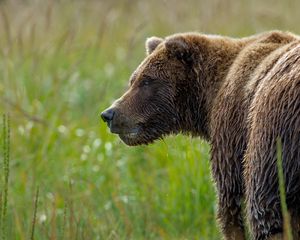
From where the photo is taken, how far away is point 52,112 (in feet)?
24.9

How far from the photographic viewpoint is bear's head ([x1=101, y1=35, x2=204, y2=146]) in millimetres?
5316

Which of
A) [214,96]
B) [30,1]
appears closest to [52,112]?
[30,1]

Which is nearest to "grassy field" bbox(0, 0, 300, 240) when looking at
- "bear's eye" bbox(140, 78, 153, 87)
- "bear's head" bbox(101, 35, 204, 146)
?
"bear's head" bbox(101, 35, 204, 146)

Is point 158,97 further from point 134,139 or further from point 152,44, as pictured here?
point 152,44

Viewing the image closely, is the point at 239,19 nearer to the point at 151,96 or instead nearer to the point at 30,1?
the point at 30,1

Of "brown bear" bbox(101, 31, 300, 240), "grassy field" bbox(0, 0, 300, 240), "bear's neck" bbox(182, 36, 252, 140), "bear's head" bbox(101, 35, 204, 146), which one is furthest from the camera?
"grassy field" bbox(0, 0, 300, 240)

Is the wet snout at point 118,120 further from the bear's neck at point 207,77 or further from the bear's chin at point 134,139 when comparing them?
the bear's neck at point 207,77

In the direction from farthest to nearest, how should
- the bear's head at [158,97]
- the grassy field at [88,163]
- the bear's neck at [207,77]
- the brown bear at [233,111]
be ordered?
the grassy field at [88,163] → the bear's head at [158,97] → the bear's neck at [207,77] → the brown bear at [233,111]

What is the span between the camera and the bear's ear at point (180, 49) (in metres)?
5.30

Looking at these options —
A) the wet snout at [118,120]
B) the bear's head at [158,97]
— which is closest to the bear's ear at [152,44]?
the bear's head at [158,97]

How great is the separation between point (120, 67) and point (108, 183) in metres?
3.19

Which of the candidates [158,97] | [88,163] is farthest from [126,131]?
[88,163]

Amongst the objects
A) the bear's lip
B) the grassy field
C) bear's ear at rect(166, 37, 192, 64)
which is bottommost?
the grassy field

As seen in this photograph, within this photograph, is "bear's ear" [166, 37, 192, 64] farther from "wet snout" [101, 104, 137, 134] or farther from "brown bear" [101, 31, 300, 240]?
"wet snout" [101, 104, 137, 134]
